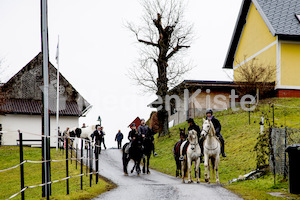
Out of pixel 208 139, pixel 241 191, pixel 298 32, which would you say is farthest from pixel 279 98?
pixel 241 191

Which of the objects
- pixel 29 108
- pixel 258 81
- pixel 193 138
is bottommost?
pixel 193 138

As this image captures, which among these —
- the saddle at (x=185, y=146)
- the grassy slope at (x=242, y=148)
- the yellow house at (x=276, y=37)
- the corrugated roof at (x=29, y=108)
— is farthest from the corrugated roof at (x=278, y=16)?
the saddle at (x=185, y=146)

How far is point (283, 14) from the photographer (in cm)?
4100

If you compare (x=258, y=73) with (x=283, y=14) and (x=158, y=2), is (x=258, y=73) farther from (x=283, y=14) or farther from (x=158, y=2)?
(x=158, y=2)

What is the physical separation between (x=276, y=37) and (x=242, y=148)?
53.5 ft

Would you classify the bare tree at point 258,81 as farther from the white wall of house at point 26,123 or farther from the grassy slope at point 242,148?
the white wall of house at point 26,123

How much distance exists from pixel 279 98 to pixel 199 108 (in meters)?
8.22

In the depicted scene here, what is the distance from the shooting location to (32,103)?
175ft

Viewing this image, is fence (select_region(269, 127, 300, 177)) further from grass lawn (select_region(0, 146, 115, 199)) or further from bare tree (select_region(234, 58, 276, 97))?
bare tree (select_region(234, 58, 276, 97))

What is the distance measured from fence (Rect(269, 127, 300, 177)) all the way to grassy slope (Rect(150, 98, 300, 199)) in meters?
0.55

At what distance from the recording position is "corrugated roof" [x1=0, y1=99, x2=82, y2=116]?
51.9 metres

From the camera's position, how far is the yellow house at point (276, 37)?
38844mm

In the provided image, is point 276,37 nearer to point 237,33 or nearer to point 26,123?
point 237,33

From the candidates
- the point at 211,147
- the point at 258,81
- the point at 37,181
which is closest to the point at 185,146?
the point at 211,147
